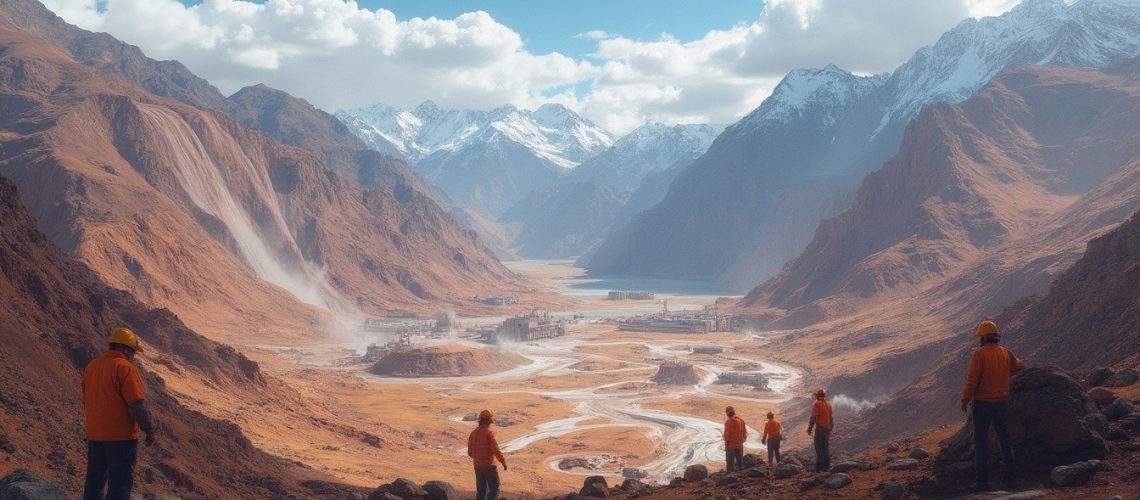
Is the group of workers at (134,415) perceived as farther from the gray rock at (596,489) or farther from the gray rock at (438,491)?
the gray rock at (596,489)

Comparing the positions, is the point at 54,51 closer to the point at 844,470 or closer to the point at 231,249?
the point at 231,249

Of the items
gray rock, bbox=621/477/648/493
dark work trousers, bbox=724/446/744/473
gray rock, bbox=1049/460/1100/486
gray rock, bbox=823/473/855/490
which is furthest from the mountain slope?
gray rock, bbox=1049/460/1100/486

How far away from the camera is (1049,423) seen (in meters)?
14.4

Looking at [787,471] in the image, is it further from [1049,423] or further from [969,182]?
[969,182]

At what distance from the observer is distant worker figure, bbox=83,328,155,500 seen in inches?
481

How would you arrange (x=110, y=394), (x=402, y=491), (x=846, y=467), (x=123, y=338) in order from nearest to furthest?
(x=110, y=394) < (x=123, y=338) < (x=846, y=467) < (x=402, y=491)

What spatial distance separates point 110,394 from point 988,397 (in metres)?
12.8

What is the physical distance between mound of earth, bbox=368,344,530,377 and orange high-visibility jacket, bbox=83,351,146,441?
9391cm

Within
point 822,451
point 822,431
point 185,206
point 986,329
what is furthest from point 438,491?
point 185,206

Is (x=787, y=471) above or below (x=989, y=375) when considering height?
below

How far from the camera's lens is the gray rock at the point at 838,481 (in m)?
16.3

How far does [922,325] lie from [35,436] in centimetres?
9681

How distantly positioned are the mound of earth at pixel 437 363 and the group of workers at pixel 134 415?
299 feet

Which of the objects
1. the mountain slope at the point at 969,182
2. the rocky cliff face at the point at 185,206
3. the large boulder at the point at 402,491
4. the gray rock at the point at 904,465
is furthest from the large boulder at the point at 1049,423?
the mountain slope at the point at 969,182
